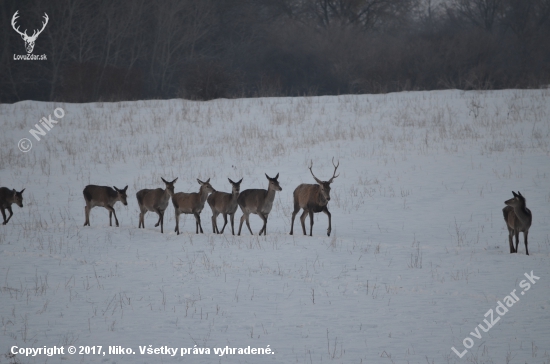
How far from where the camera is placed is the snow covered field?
761 centimetres

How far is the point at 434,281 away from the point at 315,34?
4547cm

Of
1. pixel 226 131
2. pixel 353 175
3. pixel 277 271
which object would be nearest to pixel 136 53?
pixel 226 131

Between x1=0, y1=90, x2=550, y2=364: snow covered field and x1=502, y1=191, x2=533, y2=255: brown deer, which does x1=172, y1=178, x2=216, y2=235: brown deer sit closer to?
x1=0, y1=90, x2=550, y2=364: snow covered field

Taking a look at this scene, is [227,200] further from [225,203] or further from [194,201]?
[194,201]

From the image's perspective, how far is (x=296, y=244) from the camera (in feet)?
41.1

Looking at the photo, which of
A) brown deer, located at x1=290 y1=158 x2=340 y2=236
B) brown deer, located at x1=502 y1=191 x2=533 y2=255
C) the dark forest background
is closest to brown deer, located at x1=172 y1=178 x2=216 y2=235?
brown deer, located at x1=290 y1=158 x2=340 y2=236

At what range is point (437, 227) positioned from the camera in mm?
15430

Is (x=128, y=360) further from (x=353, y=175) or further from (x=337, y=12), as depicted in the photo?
(x=337, y=12)

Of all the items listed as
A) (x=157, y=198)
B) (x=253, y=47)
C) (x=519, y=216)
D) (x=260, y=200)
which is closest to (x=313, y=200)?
(x=260, y=200)

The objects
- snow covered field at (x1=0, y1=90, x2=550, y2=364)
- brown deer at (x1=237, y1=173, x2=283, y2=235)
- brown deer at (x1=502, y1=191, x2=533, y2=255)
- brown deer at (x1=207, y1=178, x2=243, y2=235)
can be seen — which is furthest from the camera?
brown deer at (x1=207, y1=178, x2=243, y2=235)

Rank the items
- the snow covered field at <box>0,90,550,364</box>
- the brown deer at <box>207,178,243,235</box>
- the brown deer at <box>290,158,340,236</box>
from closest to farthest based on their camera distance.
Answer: the snow covered field at <box>0,90,550,364</box>, the brown deer at <box>290,158,340,236</box>, the brown deer at <box>207,178,243,235</box>

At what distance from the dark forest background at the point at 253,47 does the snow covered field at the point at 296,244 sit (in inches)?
524

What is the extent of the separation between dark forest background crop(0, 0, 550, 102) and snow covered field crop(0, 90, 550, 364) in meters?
13.3

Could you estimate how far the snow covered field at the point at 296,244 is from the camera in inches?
299
